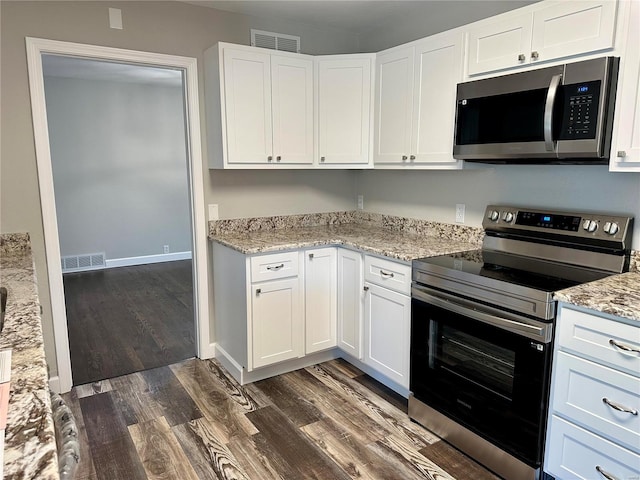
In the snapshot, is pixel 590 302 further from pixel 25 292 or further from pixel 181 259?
pixel 181 259

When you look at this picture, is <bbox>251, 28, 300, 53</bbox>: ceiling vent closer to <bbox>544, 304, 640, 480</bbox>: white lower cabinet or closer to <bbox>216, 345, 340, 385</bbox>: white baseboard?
<bbox>216, 345, 340, 385</bbox>: white baseboard

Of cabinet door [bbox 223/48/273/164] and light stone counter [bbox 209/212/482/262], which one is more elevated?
cabinet door [bbox 223/48/273/164]

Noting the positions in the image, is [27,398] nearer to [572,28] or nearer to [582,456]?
[582,456]

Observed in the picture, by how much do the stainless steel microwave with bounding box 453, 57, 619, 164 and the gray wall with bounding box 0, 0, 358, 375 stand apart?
1.51 metres

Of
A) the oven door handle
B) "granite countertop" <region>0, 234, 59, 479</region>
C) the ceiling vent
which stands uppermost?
the ceiling vent

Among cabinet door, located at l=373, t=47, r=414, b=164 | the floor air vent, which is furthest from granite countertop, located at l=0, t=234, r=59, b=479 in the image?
the floor air vent

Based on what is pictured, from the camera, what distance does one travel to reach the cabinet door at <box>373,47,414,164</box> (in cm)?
278

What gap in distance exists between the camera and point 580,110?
6.23 feet

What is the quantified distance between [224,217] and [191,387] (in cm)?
119

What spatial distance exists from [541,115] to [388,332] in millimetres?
1418

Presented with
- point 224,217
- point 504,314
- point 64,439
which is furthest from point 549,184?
point 64,439

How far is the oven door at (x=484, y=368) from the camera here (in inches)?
73.0

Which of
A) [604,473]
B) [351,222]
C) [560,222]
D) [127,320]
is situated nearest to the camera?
[604,473]

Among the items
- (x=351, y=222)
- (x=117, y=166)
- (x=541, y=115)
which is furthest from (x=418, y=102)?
(x=117, y=166)
